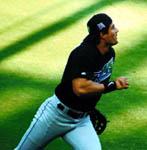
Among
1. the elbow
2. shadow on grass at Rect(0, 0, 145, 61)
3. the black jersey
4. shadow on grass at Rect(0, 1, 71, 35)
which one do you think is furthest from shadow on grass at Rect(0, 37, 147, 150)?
shadow on grass at Rect(0, 1, 71, 35)

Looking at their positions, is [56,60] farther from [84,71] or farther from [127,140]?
[84,71]

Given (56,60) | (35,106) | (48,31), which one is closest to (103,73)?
(35,106)

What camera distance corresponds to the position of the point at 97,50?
4.08 metres

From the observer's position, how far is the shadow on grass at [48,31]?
26.2ft

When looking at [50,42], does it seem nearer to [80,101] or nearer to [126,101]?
[126,101]

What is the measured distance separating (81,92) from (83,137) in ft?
1.39

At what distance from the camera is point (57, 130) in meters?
4.20

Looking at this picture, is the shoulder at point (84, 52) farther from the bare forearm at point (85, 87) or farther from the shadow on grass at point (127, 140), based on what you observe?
the shadow on grass at point (127, 140)

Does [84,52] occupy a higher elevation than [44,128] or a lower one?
higher

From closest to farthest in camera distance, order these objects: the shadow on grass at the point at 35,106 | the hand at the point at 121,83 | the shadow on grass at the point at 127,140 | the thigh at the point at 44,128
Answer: the hand at the point at 121,83
the thigh at the point at 44,128
the shadow on grass at the point at 127,140
the shadow on grass at the point at 35,106

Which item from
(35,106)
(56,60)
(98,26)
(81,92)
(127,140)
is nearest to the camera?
(81,92)

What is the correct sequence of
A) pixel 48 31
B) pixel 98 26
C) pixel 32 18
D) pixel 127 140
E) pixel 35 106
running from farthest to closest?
pixel 32 18 → pixel 48 31 → pixel 35 106 → pixel 127 140 → pixel 98 26

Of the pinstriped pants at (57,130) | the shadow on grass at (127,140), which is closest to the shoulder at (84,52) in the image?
the pinstriped pants at (57,130)

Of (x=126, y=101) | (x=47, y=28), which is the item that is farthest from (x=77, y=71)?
(x=47, y=28)
